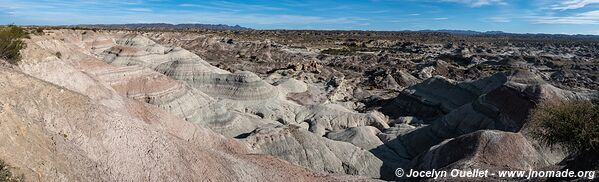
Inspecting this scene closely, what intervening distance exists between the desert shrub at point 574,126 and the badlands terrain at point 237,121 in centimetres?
125

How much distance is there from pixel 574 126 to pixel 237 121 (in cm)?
2281

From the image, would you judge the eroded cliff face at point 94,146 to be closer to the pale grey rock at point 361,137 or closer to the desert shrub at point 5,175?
the desert shrub at point 5,175

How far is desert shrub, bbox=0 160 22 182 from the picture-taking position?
1163 centimetres

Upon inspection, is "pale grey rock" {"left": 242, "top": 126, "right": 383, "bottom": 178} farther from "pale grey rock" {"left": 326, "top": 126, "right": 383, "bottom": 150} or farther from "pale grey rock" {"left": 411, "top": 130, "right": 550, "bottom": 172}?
"pale grey rock" {"left": 411, "top": 130, "right": 550, "bottom": 172}

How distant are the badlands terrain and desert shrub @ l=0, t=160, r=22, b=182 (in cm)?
41

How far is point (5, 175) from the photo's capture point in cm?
1181

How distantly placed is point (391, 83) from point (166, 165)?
1894 inches

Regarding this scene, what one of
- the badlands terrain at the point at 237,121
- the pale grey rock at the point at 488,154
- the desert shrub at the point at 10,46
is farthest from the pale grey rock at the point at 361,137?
the desert shrub at the point at 10,46

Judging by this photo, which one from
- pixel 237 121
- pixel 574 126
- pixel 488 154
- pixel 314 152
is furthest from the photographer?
pixel 237 121

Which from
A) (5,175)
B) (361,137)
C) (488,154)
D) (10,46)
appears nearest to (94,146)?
(5,175)

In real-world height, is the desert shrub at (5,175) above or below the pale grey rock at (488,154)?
above

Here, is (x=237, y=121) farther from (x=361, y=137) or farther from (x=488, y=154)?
(x=488, y=154)

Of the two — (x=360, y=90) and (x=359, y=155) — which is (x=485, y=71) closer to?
(x=360, y=90)

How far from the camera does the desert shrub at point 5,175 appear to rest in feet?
38.2
